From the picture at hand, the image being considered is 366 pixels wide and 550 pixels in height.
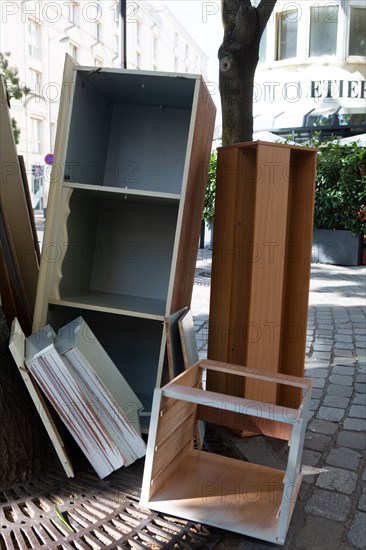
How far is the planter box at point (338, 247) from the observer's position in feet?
35.8

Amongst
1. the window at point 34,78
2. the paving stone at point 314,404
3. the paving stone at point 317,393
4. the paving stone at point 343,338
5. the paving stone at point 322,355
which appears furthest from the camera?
the window at point 34,78

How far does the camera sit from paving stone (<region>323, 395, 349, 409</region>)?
12.1ft

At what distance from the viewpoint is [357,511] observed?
2346 mm

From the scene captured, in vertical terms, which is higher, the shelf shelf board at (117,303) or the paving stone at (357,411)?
the shelf shelf board at (117,303)

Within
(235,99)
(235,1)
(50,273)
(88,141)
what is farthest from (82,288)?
(235,1)

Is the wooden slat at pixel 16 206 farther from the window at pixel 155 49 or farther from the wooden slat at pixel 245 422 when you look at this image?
the window at pixel 155 49

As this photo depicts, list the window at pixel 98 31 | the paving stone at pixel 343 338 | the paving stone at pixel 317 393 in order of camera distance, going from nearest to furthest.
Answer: the paving stone at pixel 317 393, the paving stone at pixel 343 338, the window at pixel 98 31

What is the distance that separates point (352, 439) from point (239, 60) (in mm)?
3562

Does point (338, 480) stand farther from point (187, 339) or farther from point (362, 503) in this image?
point (187, 339)

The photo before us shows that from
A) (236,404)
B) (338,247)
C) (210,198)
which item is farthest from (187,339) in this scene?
(210,198)

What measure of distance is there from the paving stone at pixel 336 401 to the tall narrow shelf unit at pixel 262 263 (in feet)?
2.07

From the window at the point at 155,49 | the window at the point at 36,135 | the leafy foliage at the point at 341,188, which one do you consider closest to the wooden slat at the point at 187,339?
the leafy foliage at the point at 341,188

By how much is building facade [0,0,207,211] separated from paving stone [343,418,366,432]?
86.1 feet

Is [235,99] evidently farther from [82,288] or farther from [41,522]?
[41,522]
